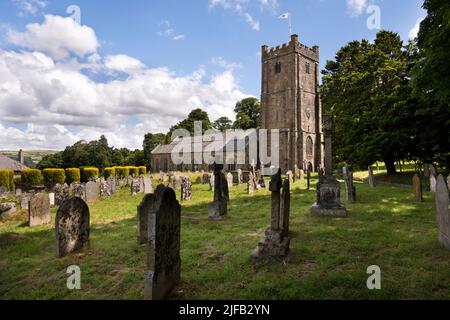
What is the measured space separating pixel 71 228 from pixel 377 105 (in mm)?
20561

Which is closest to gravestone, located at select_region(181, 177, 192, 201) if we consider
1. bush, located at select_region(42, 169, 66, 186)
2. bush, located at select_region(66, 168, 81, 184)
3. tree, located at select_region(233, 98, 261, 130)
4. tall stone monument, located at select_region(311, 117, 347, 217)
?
tall stone monument, located at select_region(311, 117, 347, 217)

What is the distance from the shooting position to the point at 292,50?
39.9 m

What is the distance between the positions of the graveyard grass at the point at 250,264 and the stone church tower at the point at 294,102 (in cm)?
3016

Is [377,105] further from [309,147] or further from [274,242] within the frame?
[309,147]

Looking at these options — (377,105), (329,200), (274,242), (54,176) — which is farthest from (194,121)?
(274,242)

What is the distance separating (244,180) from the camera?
2580cm

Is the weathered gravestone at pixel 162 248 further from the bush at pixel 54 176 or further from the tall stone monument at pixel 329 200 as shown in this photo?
the bush at pixel 54 176

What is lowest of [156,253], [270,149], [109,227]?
[109,227]

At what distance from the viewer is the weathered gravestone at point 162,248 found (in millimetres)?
3920

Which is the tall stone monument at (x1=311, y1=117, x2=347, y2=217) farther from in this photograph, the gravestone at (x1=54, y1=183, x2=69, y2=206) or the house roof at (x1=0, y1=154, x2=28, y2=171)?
the house roof at (x1=0, y1=154, x2=28, y2=171)

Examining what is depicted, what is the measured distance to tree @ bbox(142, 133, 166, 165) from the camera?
226ft

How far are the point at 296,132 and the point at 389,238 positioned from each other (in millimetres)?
33652

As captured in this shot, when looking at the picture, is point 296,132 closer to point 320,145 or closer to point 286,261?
point 320,145

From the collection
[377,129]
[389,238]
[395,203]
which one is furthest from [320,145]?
[389,238]
